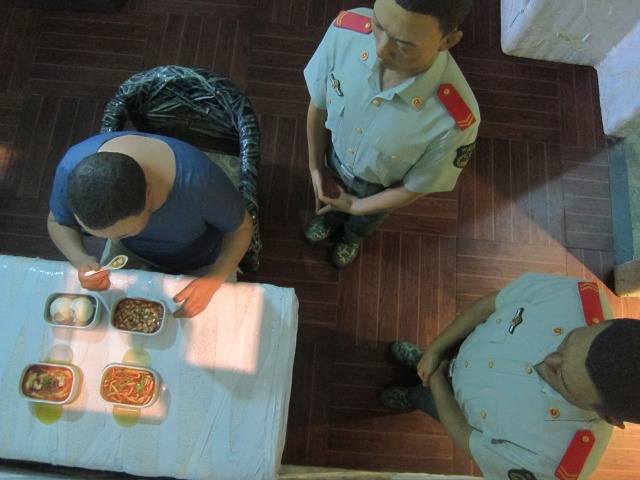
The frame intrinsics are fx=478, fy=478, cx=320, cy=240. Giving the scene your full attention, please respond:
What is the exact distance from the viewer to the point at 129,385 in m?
1.52

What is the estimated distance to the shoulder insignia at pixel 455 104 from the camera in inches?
59.4

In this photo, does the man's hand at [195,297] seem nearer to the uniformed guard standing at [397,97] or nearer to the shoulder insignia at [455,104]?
the uniformed guard standing at [397,97]

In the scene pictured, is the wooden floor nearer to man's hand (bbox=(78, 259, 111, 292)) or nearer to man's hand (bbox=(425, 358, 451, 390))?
man's hand (bbox=(425, 358, 451, 390))

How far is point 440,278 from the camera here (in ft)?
9.02

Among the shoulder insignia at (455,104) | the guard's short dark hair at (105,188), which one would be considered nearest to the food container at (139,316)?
the guard's short dark hair at (105,188)

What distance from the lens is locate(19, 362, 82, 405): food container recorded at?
1.50m

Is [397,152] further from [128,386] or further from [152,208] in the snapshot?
[128,386]

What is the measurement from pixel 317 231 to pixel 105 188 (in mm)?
1460

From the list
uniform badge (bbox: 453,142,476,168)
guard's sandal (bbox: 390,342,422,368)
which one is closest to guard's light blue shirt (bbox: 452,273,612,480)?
uniform badge (bbox: 453,142,476,168)

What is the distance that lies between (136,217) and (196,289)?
34cm

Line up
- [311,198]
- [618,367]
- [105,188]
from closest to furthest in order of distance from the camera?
[618,367] → [105,188] → [311,198]

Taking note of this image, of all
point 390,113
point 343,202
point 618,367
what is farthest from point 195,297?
point 618,367

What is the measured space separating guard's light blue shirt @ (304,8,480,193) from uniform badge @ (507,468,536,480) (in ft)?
3.10

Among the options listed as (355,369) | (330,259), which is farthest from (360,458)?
(330,259)
